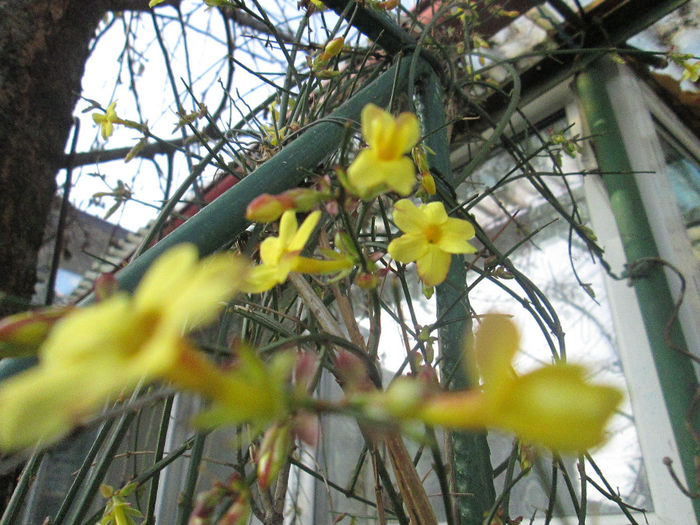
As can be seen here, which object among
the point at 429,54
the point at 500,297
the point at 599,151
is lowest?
the point at 500,297

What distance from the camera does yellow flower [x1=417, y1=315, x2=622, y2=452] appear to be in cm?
15

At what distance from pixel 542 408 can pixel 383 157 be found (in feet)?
0.61

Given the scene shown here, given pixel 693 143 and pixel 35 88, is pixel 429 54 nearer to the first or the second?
pixel 35 88

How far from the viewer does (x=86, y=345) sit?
17 centimetres

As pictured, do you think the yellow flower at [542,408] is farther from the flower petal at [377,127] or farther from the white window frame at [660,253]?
the white window frame at [660,253]

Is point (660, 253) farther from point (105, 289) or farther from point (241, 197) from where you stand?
point (105, 289)

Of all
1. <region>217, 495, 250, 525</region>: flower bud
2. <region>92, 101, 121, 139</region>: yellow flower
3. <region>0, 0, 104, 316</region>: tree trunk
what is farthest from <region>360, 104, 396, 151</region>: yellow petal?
<region>0, 0, 104, 316</region>: tree trunk

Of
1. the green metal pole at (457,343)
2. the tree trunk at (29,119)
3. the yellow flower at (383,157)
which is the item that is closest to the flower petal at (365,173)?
the yellow flower at (383,157)

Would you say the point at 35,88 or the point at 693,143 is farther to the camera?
the point at 693,143

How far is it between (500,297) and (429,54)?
0.94m

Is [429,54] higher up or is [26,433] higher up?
[429,54]

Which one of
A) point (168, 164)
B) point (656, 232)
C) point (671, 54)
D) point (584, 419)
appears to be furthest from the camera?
point (168, 164)

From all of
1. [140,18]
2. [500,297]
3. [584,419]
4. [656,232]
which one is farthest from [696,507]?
[140,18]

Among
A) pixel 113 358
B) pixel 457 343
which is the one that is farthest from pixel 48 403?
pixel 457 343
